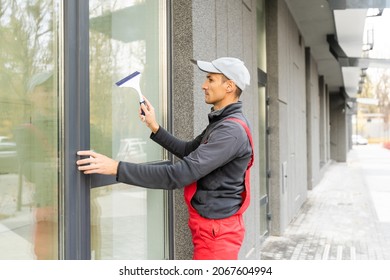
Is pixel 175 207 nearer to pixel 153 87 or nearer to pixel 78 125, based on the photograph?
pixel 153 87

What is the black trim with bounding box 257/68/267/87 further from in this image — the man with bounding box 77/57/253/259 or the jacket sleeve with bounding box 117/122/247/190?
the jacket sleeve with bounding box 117/122/247/190

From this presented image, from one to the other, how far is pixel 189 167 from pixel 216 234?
49cm

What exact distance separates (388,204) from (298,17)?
521cm

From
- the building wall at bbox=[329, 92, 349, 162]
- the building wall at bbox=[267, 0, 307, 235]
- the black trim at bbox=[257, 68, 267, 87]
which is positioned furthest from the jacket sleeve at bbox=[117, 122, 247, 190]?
the building wall at bbox=[329, 92, 349, 162]

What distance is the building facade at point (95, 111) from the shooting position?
2.02 meters

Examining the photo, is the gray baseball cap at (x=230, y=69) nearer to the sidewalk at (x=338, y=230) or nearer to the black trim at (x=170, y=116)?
the black trim at (x=170, y=116)

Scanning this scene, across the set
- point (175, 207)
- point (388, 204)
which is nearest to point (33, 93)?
point (175, 207)

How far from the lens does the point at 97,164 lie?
6.86ft

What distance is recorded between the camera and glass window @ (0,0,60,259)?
196 centimetres

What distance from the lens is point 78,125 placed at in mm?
2268

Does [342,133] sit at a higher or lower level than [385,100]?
lower

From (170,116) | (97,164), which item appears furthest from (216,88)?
(170,116)

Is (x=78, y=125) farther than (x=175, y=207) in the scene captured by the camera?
No

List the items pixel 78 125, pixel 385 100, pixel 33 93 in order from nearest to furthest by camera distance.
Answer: pixel 33 93 < pixel 78 125 < pixel 385 100
